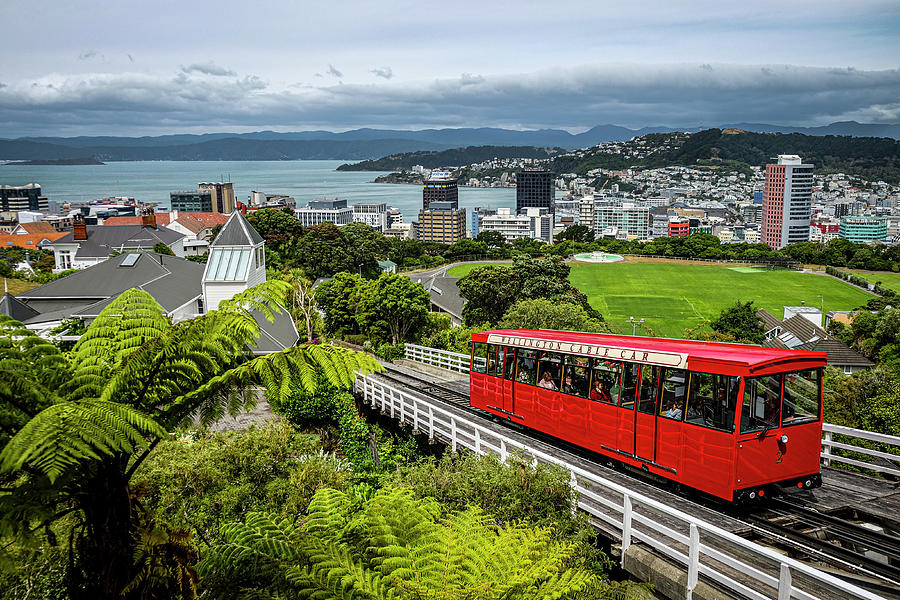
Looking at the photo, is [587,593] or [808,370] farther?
[808,370]

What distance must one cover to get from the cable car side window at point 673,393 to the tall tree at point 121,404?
533 cm

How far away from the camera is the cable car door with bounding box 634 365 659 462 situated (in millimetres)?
10422

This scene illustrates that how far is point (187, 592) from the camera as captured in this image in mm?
5684

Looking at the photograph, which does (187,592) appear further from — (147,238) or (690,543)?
(147,238)

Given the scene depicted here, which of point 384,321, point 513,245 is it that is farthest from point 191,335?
point 513,245

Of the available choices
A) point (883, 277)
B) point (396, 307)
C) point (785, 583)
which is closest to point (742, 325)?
point (396, 307)

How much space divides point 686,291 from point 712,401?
82410 mm

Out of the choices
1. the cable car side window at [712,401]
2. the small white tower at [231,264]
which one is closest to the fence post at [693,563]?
the cable car side window at [712,401]

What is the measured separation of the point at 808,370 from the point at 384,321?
27.1 meters

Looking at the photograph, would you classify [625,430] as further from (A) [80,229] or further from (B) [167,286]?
(A) [80,229]

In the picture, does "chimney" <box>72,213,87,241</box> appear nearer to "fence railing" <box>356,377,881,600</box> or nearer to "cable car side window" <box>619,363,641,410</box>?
"fence railing" <box>356,377,881,600</box>

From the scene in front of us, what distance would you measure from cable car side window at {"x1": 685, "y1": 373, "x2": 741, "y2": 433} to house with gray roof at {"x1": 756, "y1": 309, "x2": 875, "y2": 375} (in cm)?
3197

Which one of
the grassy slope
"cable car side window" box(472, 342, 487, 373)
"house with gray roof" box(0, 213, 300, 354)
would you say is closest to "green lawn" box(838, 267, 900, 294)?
"house with gray roof" box(0, 213, 300, 354)

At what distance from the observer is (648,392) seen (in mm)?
10547
